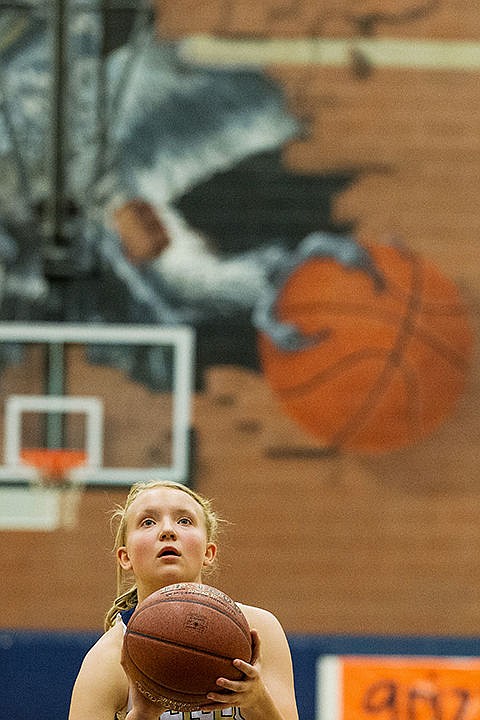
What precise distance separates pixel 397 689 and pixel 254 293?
7.86 feet

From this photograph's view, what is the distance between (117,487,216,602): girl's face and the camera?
2.74 meters

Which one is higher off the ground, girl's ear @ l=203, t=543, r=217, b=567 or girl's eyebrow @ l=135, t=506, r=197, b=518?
girl's eyebrow @ l=135, t=506, r=197, b=518

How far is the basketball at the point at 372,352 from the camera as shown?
714 centimetres

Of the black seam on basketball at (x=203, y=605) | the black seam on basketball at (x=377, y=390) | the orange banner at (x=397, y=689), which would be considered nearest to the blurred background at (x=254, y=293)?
the black seam on basketball at (x=377, y=390)

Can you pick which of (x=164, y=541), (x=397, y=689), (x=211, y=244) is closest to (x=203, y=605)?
(x=164, y=541)

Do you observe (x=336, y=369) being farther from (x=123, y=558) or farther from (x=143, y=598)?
(x=143, y=598)

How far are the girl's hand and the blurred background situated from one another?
178 inches

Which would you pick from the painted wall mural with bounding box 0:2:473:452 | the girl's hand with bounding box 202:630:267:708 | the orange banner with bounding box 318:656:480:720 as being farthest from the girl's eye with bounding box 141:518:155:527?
the painted wall mural with bounding box 0:2:473:452

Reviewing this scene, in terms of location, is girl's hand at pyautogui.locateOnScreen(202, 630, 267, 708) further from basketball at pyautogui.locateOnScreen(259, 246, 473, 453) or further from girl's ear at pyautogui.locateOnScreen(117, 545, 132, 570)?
basketball at pyautogui.locateOnScreen(259, 246, 473, 453)

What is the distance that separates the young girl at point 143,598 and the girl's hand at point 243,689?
0.24 feet

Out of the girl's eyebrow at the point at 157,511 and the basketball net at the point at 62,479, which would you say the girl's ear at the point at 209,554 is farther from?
the basketball net at the point at 62,479

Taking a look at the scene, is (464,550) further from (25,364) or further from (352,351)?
Result: (25,364)

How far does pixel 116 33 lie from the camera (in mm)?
7242

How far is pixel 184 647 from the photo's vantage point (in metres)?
2.49
